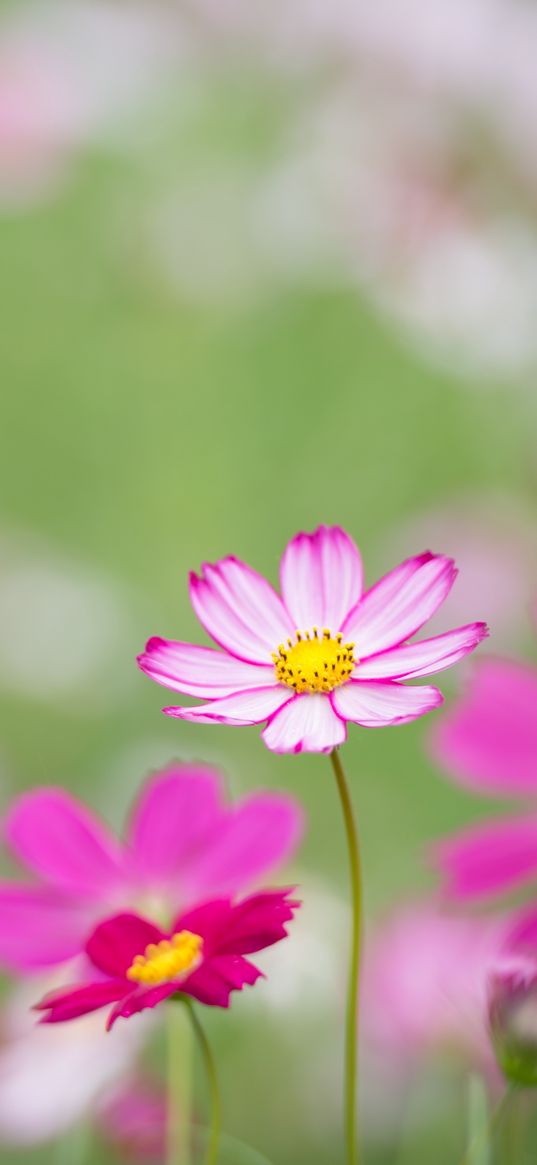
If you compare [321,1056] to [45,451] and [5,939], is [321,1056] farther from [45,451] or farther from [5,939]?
[45,451]

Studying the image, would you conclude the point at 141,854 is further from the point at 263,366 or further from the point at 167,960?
the point at 263,366

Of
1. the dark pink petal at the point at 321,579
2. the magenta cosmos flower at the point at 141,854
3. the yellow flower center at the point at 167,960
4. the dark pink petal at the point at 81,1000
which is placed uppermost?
the dark pink petal at the point at 321,579

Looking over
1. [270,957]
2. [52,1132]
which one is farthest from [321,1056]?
[52,1132]

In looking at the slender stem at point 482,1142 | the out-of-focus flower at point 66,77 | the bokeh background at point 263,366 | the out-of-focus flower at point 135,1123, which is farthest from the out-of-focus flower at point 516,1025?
the out-of-focus flower at point 66,77

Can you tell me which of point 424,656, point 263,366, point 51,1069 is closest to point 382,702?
point 424,656

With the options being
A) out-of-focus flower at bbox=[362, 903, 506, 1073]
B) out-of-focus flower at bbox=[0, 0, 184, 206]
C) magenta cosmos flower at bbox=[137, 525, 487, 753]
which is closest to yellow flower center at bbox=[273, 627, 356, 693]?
magenta cosmos flower at bbox=[137, 525, 487, 753]

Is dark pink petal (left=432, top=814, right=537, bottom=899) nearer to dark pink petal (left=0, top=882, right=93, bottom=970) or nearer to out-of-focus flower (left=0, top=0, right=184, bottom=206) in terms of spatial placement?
dark pink petal (left=0, top=882, right=93, bottom=970)

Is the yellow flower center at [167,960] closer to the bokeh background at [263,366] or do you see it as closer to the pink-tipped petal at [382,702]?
the pink-tipped petal at [382,702]
